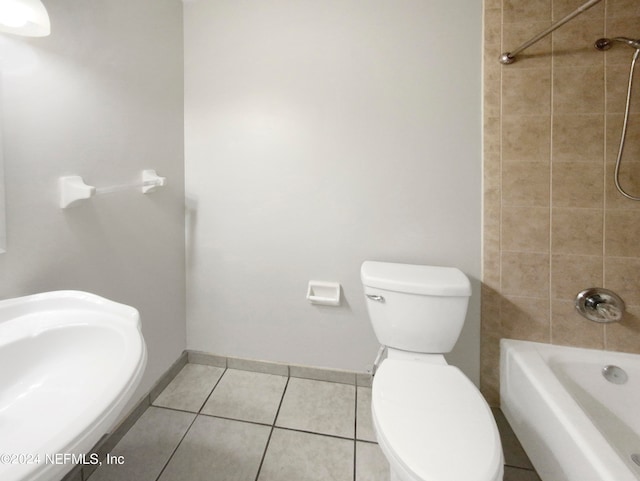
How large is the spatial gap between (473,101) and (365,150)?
0.57m

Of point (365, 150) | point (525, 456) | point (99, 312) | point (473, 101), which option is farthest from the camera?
point (365, 150)

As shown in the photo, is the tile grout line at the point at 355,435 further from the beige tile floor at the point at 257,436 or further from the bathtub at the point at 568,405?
the bathtub at the point at 568,405

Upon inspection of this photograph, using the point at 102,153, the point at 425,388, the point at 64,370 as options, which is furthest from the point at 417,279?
the point at 102,153

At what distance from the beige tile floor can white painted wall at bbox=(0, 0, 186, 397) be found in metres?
0.26

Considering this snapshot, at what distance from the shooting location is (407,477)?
78 cm

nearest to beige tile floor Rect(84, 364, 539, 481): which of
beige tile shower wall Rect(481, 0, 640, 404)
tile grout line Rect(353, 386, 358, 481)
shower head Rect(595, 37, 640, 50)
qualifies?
tile grout line Rect(353, 386, 358, 481)

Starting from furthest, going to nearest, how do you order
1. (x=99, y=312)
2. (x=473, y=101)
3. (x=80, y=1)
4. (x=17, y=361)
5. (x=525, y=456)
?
(x=473, y=101), (x=525, y=456), (x=80, y=1), (x=99, y=312), (x=17, y=361)

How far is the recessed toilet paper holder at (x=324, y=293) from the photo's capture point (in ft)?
5.14

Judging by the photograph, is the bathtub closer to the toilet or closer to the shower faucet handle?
the shower faucet handle

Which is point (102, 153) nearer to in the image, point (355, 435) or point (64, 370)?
point (64, 370)

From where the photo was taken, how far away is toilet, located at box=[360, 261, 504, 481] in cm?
79

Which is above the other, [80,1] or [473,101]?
[80,1]

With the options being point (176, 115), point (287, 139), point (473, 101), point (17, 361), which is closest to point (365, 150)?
point (287, 139)

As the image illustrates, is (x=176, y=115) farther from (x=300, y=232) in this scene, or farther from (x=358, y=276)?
(x=358, y=276)
